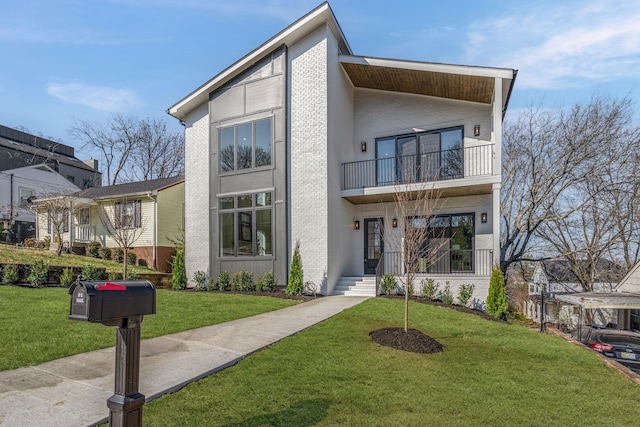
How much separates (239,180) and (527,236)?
1298 centimetres

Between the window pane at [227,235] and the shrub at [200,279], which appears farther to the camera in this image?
the shrub at [200,279]

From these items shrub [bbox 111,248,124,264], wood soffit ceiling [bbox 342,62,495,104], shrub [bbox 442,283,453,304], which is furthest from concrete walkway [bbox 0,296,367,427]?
shrub [bbox 111,248,124,264]

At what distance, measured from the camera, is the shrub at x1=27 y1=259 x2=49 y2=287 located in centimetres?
1092

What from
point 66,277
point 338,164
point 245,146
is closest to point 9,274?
point 66,277

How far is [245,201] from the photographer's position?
13516 millimetres

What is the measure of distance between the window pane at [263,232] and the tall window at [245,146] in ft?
5.73

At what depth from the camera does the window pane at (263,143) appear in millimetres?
13281

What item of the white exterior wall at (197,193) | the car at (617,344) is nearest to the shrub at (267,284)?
the white exterior wall at (197,193)

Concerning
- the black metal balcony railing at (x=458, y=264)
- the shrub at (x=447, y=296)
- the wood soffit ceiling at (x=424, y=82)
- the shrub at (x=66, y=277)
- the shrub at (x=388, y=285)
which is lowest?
the shrub at (x=447, y=296)

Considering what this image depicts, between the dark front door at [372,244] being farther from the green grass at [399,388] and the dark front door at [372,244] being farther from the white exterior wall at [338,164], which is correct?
the green grass at [399,388]

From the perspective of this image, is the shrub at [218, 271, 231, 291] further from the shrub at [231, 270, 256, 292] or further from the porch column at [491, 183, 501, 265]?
the porch column at [491, 183, 501, 265]

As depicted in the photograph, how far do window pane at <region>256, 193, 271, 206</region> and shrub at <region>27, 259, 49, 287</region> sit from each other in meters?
6.61

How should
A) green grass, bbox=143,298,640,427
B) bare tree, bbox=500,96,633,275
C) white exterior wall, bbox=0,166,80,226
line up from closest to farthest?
green grass, bbox=143,298,640,427 → bare tree, bbox=500,96,633,275 → white exterior wall, bbox=0,166,80,226

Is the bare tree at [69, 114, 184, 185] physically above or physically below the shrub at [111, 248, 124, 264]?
above
